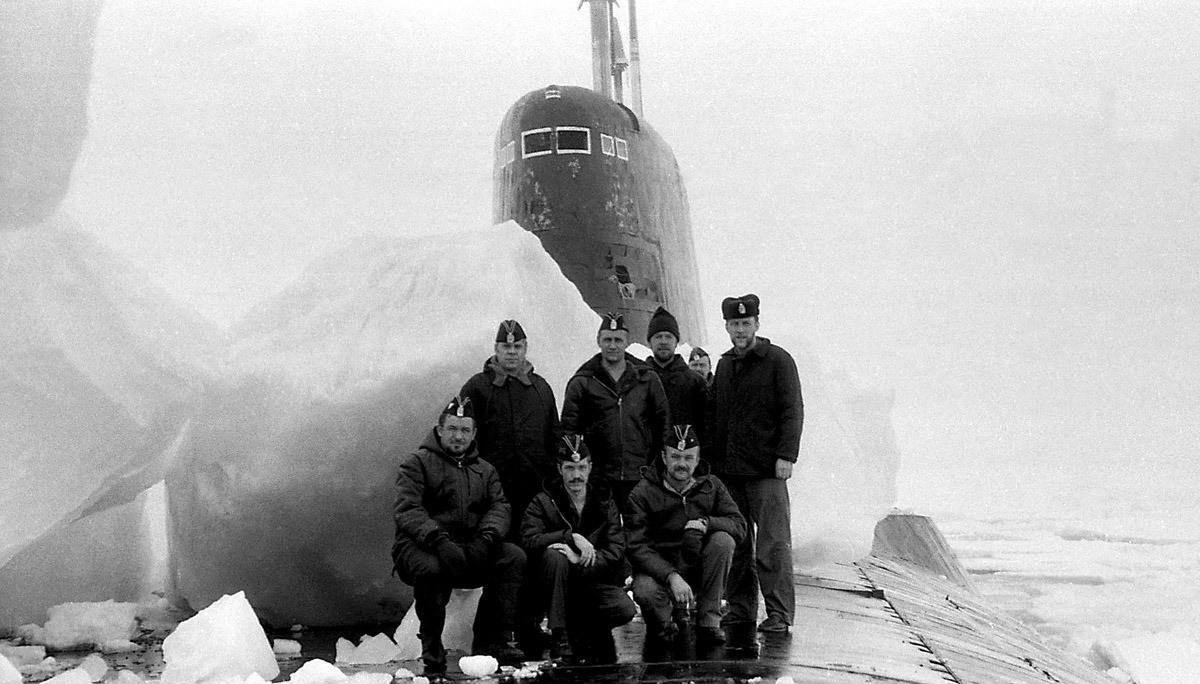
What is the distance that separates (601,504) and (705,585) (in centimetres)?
63

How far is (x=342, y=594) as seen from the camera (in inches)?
287

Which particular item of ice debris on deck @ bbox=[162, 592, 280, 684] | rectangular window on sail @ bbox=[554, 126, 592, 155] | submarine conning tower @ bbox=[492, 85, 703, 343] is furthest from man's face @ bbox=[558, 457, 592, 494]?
rectangular window on sail @ bbox=[554, 126, 592, 155]

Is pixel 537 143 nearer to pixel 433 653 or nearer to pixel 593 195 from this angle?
pixel 593 195

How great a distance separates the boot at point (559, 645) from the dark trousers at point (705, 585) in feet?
1.26

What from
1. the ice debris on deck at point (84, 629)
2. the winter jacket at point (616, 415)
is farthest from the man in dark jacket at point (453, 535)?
the ice debris on deck at point (84, 629)

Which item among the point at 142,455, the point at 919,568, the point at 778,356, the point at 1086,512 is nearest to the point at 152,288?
the point at 142,455

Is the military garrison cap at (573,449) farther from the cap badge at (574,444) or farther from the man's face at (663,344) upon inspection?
the man's face at (663,344)

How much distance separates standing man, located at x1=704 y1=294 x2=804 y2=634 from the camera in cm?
582

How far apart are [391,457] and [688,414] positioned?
5.68 ft

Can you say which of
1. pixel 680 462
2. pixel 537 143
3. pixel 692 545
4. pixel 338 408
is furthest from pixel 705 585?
pixel 537 143

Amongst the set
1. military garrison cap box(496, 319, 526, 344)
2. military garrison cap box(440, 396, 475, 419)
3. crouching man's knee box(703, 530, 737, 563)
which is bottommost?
crouching man's knee box(703, 530, 737, 563)

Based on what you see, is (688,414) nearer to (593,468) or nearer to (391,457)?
(593,468)

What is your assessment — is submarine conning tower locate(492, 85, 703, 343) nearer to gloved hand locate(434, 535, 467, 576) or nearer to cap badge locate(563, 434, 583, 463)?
cap badge locate(563, 434, 583, 463)

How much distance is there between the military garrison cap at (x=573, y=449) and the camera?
5.38 meters
